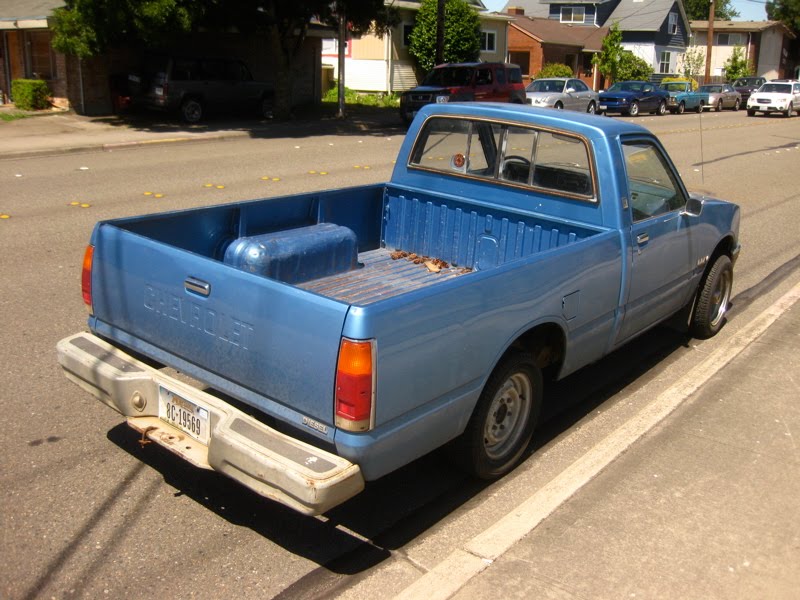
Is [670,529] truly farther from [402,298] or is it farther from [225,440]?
[225,440]

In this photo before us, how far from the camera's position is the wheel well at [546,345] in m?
4.63

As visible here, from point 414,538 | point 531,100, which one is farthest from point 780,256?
point 531,100

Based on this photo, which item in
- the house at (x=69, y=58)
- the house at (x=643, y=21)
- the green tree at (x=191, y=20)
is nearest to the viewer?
the green tree at (x=191, y=20)

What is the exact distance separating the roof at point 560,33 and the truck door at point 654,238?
44.4 meters

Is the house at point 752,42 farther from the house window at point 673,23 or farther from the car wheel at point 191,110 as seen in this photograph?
the car wheel at point 191,110

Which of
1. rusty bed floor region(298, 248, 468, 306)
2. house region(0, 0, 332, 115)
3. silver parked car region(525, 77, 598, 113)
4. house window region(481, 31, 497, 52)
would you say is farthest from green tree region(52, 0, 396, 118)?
house window region(481, 31, 497, 52)

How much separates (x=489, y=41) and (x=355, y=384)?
43.3 m

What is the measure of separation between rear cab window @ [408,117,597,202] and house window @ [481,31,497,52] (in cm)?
3938

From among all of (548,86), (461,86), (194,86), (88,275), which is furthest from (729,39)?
(88,275)

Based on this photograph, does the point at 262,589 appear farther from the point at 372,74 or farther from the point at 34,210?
the point at 372,74

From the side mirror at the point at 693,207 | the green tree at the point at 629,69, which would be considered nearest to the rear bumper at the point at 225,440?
the side mirror at the point at 693,207

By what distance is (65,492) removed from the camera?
4262 mm

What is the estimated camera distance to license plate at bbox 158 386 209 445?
12.7 feet

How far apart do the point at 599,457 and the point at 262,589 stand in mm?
2184
